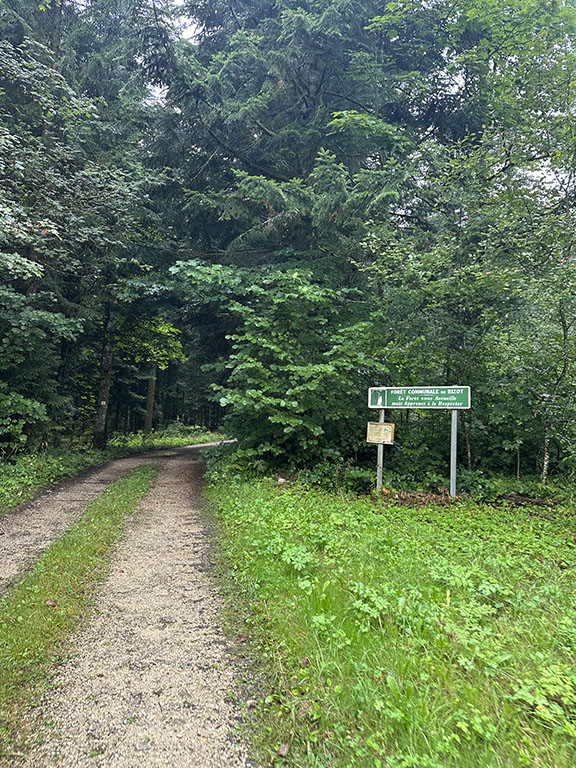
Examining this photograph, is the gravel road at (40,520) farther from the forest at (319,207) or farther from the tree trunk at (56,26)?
the tree trunk at (56,26)

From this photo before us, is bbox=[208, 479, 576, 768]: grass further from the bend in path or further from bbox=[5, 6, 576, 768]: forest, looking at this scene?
the bend in path

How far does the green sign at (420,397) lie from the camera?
739cm

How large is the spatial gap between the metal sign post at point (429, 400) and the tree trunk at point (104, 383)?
11315mm

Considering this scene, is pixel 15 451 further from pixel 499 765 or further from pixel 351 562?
pixel 499 765

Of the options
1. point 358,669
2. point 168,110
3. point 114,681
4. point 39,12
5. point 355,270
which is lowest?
point 114,681

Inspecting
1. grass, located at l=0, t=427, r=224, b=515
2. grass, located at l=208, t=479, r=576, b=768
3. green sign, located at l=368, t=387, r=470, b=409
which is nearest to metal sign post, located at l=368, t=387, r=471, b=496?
green sign, located at l=368, t=387, r=470, b=409

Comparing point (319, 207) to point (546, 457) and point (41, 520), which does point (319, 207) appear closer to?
point (546, 457)

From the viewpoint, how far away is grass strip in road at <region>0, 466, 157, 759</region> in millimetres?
2488

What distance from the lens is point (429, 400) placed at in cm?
766

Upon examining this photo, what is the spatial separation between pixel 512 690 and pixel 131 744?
2070 mm

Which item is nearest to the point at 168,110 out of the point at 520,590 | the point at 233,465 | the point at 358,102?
the point at 358,102

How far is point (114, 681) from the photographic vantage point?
2658 mm


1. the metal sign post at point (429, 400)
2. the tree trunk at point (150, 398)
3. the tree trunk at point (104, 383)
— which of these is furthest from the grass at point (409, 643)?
the tree trunk at point (150, 398)

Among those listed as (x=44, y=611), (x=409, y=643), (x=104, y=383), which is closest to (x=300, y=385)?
(x=44, y=611)
